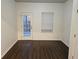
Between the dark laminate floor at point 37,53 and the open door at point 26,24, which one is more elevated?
the open door at point 26,24

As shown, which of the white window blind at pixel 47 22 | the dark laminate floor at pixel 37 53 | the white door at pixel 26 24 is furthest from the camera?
the white window blind at pixel 47 22

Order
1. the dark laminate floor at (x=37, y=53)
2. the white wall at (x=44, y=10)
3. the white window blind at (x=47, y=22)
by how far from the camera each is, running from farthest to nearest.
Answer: the white window blind at (x=47, y=22) → the white wall at (x=44, y=10) → the dark laminate floor at (x=37, y=53)

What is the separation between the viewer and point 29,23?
7.71 meters

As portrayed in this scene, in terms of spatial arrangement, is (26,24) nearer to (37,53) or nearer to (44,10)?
(44,10)

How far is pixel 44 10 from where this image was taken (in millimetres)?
7340

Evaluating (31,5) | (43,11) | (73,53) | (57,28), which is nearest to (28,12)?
(31,5)

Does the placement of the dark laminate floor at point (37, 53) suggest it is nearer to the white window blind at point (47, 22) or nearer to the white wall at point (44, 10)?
the white wall at point (44, 10)

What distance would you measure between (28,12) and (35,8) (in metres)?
0.62

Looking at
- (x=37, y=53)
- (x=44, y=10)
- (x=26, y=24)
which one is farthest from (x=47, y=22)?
(x=37, y=53)

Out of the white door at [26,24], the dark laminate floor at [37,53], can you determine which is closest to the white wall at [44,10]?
the white door at [26,24]

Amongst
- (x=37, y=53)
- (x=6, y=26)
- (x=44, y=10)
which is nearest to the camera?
(x=37, y=53)

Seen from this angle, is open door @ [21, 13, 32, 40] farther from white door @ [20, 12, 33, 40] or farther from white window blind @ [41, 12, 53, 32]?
white window blind @ [41, 12, 53, 32]

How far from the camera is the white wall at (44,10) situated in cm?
723

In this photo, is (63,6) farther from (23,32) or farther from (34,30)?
(23,32)
